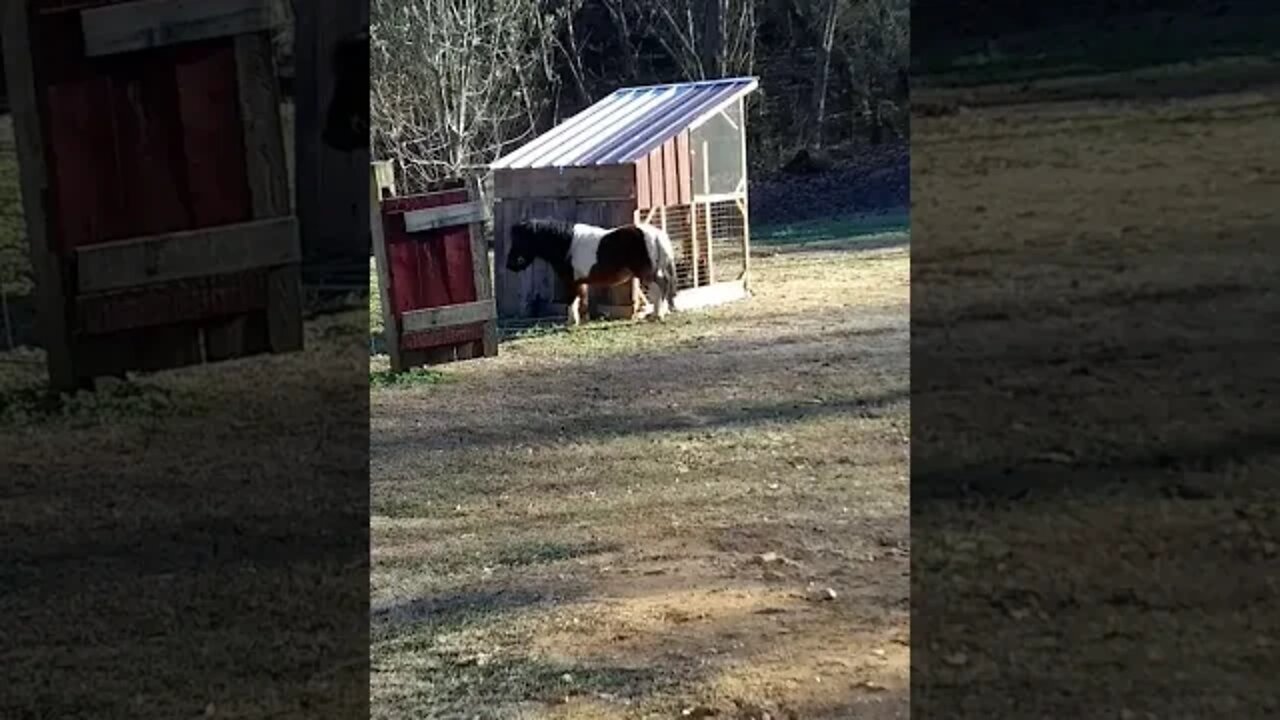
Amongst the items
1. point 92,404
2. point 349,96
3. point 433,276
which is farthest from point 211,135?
point 433,276

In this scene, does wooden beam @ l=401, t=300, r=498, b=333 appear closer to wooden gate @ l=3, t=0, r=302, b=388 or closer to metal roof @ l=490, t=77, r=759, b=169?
metal roof @ l=490, t=77, r=759, b=169

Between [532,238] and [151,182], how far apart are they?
81 cm

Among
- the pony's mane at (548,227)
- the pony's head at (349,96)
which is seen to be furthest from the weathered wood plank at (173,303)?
the pony's mane at (548,227)

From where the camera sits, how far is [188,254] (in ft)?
6.09

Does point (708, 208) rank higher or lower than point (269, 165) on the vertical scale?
lower

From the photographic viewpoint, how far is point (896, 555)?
7.13 feet

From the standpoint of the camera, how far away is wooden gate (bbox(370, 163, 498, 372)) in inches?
94.5

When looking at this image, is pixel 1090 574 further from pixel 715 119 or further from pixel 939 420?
pixel 715 119

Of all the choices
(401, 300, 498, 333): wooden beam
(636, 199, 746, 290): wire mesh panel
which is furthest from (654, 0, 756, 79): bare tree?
(401, 300, 498, 333): wooden beam

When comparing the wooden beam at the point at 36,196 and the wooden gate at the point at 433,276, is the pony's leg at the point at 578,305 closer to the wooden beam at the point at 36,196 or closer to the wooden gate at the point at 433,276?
the wooden gate at the point at 433,276

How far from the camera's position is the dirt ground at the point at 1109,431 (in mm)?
2074

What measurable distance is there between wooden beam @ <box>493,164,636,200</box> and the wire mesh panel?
0.15 metres

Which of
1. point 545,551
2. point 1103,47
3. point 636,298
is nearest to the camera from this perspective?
point 1103,47

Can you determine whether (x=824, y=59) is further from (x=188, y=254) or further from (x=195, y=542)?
(x=195, y=542)
